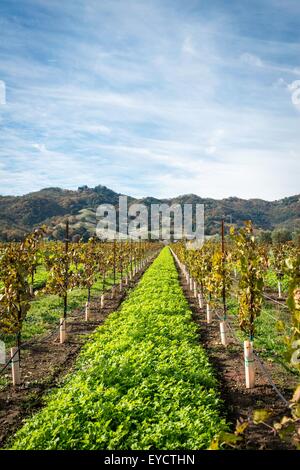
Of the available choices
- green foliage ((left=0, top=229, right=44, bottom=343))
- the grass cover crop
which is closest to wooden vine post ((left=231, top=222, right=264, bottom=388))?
the grass cover crop

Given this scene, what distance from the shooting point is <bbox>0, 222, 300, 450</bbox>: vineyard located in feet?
16.7

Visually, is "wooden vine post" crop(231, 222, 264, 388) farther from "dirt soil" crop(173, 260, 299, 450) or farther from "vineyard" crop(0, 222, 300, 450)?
"dirt soil" crop(173, 260, 299, 450)

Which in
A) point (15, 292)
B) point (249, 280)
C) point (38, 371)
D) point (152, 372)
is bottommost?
point (38, 371)

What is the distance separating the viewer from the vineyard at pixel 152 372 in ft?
16.7

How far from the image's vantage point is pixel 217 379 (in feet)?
26.4

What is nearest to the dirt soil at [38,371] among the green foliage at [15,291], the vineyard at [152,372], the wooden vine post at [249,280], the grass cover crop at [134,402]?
the vineyard at [152,372]

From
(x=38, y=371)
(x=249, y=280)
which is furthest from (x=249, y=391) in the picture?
(x=38, y=371)

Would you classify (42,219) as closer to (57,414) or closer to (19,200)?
(19,200)

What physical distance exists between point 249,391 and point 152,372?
200 cm

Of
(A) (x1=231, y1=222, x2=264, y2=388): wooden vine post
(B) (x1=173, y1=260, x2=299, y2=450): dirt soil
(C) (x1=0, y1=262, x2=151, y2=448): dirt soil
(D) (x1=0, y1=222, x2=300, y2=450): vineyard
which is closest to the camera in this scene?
(D) (x1=0, y1=222, x2=300, y2=450): vineyard

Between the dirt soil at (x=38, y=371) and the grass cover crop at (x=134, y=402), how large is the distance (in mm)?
450

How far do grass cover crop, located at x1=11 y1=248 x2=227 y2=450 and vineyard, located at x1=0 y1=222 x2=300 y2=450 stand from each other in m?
0.02

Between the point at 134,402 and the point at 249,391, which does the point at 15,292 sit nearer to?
the point at 134,402

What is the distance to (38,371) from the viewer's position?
8.98 meters
